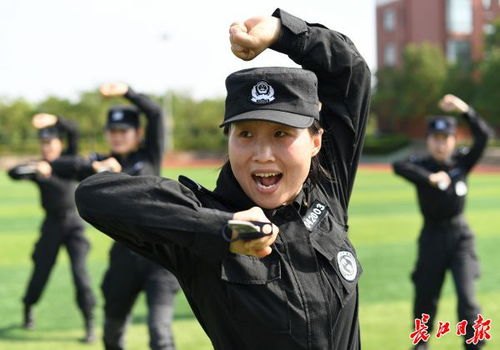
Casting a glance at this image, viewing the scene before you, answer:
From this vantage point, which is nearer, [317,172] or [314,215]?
[314,215]

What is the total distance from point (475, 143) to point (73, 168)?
370 cm

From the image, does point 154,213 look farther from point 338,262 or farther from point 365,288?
point 365,288

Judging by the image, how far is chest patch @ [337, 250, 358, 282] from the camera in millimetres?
2236

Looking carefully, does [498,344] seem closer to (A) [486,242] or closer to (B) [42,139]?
(B) [42,139]

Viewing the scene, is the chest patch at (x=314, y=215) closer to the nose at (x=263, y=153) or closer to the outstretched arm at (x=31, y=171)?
the nose at (x=263, y=153)

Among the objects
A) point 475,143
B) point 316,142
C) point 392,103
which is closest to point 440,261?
point 475,143

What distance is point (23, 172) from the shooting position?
677 centimetres

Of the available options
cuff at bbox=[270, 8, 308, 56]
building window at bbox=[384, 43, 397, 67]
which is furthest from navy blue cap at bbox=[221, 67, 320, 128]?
building window at bbox=[384, 43, 397, 67]

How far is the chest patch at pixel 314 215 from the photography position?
2229 millimetres

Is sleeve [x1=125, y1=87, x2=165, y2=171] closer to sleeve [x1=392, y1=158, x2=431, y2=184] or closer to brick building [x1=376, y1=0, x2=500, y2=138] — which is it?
sleeve [x1=392, y1=158, x2=431, y2=184]

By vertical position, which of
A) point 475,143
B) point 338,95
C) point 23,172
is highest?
point 338,95

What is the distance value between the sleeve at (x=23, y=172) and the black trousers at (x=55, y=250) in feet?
1.75

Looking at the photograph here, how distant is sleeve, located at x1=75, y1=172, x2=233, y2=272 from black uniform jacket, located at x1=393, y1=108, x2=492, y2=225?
14.6ft

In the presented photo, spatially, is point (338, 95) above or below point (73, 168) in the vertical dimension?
above
